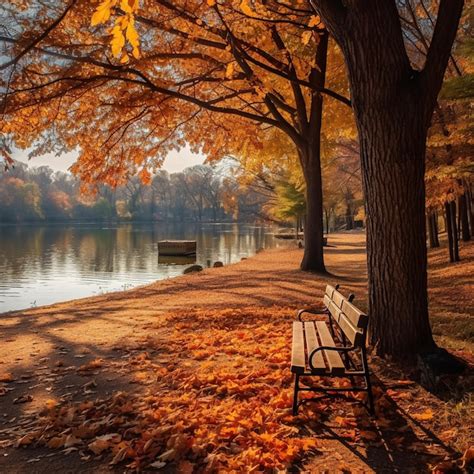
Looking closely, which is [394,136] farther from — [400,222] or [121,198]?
[121,198]

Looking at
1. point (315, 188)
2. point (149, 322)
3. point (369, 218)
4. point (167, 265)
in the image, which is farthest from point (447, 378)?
point (167, 265)

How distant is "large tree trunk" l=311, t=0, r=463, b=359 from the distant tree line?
85.4 metres

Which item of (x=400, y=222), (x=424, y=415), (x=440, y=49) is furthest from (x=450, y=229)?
(x=424, y=415)

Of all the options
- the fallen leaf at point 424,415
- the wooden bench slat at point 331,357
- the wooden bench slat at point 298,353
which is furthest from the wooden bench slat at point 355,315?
the fallen leaf at point 424,415

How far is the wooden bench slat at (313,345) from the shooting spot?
3.64 metres

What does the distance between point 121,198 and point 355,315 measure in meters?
133

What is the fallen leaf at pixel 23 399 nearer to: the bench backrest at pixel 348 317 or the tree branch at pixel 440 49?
the bench backrest at pixel 348 317

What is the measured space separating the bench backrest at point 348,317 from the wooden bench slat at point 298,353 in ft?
1.42

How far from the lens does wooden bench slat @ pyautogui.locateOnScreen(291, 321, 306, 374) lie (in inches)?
142

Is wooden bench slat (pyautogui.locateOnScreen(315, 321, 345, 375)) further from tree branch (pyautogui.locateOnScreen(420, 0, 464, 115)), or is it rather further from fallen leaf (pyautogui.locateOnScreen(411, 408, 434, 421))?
tree branch (pyautogui.locateOnScreen(420, 0, 464, 115))

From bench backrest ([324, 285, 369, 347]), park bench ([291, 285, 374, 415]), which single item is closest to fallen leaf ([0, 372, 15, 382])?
park bench ([291, 285, 374, 415])

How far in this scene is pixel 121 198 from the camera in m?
131

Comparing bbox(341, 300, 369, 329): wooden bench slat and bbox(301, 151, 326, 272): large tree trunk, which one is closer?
bbox(341, 300, 369, 329): wooden bench slat

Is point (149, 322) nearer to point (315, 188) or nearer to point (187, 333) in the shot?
point (187, 333)
